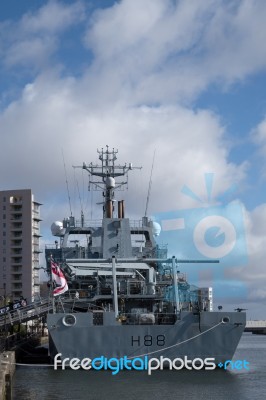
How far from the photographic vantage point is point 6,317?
36500 millimetres

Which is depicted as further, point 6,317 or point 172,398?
point 6,317

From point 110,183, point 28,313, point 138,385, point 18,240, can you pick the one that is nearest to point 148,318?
point 138,385

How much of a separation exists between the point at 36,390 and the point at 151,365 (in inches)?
251

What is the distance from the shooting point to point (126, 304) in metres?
35.2

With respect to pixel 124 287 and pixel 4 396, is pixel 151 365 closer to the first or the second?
pixel 124 287

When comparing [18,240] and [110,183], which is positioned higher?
[18,240]

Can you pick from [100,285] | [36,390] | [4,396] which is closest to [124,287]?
[100,285]

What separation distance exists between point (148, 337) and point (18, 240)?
85541mm

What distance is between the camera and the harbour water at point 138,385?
25953 millimetres

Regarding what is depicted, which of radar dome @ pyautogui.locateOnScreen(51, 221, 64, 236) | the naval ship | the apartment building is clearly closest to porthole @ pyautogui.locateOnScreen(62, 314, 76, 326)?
the naval ship

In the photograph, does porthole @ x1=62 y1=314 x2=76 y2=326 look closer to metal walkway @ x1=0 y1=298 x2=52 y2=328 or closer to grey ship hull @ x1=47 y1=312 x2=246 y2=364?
grey ship hull @ x1=47 y1=312 x2=246 y2=364

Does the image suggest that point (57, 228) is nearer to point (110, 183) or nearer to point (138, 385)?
point (110, 183)

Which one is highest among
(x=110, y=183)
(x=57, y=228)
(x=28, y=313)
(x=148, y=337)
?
(x=110, y=183)

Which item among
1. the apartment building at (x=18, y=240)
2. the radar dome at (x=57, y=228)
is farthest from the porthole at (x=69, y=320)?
the apartment building at (x=18, y=240)
